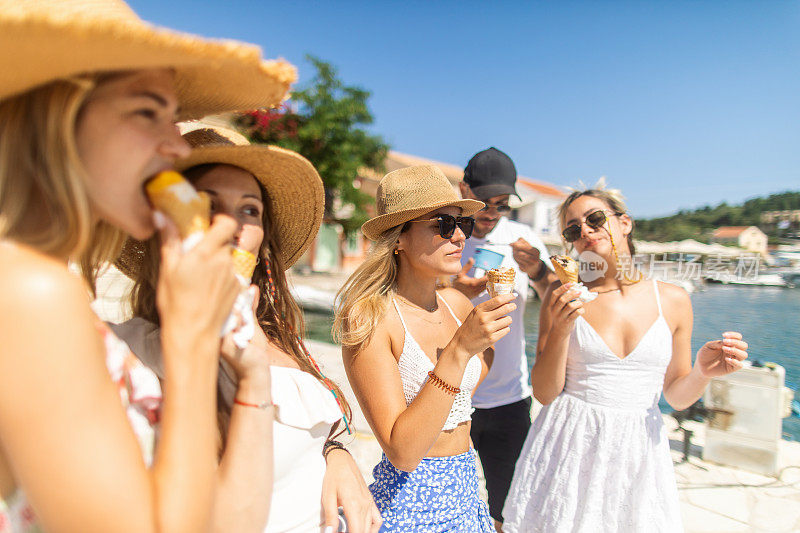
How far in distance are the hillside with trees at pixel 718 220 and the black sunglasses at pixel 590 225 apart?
4.70 meters

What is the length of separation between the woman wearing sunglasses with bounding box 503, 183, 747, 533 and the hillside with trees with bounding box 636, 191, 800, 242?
186 inches

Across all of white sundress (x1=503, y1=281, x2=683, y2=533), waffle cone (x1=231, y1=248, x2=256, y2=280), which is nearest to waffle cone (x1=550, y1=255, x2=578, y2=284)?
white sundress (x1=503, y1=281, x2=683, y2=533)

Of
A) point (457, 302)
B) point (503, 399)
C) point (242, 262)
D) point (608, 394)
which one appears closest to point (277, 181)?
point (242, 262)

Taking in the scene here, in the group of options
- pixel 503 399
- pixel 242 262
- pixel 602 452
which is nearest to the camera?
pixel 242 262

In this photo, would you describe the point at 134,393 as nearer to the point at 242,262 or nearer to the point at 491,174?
the point at 242,262

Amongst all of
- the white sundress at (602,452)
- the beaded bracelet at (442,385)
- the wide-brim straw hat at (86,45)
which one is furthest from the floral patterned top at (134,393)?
the white sundress at (602,452)

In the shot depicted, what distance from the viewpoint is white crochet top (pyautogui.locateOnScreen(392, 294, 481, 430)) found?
2.12 m

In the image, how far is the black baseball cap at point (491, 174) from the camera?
365cm

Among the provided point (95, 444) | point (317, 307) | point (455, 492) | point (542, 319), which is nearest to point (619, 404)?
point (542, 319)

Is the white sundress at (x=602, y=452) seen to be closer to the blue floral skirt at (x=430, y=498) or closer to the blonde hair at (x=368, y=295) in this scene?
the blue floral skirt at (x=430, y=498)

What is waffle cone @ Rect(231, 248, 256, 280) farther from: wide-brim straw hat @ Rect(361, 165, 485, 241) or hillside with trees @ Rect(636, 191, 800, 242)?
hillside with trees @ Rect(636, 191, 800, 242)

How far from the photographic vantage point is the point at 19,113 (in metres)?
0.82

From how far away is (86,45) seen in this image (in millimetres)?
761

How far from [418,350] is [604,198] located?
1678 millimetres
